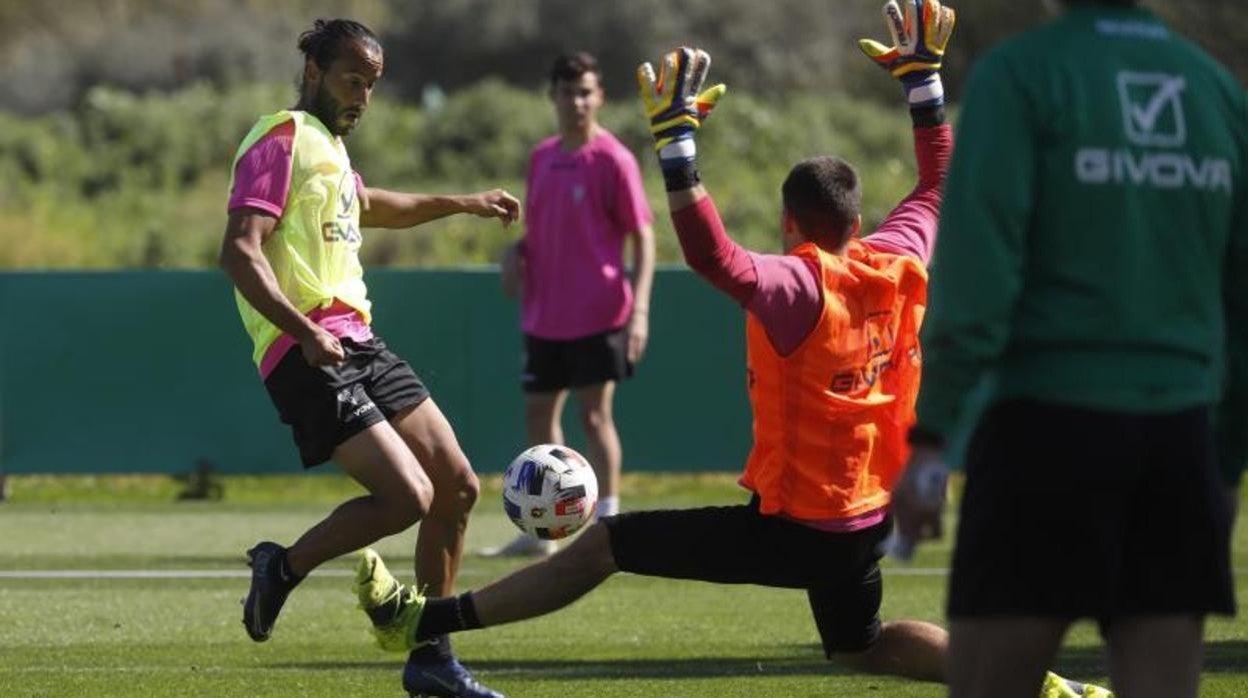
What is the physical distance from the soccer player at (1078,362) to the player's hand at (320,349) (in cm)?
297

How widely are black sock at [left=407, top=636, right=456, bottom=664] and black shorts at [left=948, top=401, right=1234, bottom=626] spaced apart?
3.17 meters

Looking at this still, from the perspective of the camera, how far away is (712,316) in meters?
16.5

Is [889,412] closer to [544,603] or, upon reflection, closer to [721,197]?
[544,603]

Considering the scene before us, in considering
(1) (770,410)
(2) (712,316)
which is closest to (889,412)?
(1) (770,410)

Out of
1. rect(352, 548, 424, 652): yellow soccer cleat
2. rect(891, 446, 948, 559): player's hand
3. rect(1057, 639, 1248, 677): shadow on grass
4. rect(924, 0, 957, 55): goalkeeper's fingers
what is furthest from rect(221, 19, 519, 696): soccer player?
rect(891, 446, 948, 559): player's hand

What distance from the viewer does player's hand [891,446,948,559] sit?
456cm

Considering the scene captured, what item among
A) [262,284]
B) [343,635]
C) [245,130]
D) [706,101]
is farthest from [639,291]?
[245,130]

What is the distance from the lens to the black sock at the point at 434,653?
7621 mm

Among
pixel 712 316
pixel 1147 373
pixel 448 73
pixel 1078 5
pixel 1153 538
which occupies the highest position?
pixel 1078 5

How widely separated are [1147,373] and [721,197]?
2280 cm

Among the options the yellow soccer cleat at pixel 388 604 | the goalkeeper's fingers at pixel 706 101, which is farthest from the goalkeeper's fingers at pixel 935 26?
the yellow soccer cleat at pixel 388 604

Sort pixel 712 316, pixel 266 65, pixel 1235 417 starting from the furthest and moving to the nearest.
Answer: pixel 266 65
pixel 712 316
pixel 1235 417

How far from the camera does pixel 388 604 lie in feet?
23.5

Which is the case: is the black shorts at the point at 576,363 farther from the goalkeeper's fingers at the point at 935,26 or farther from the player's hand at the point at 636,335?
the goalkeeper's fingers at the point at 935,26
